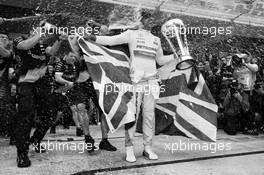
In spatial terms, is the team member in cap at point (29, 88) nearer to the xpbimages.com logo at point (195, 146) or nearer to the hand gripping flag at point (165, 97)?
the hand gripping flag at point (165, 97)

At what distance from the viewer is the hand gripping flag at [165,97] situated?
3682 mm

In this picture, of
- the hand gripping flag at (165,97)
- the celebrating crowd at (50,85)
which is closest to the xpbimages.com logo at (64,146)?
the celebrating crowd at (50,85)

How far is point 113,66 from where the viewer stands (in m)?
3.91

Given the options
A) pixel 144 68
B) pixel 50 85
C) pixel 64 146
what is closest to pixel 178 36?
pixel 144 68

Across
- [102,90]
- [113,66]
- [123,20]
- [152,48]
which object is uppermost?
[123,20]

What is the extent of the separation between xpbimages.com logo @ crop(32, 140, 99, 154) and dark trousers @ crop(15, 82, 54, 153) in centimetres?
31

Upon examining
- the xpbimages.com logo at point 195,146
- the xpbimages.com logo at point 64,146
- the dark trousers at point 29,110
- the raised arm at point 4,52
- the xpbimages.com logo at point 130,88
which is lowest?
the xpbimages.com logo at point 195,146

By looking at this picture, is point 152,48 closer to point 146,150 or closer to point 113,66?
point 113,66

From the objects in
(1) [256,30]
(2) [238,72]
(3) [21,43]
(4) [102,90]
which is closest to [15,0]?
(3) [21,43]

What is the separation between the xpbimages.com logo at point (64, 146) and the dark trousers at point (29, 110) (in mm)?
314

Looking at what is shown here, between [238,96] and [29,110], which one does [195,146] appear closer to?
[238,96]

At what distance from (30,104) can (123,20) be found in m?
A: 4.48

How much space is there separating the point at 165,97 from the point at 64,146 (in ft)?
5.34

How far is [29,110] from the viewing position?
3.43m
